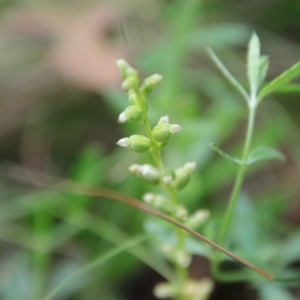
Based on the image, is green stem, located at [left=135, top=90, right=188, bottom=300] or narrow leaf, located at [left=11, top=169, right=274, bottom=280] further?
narrow leaf, located at [left=11, top=169, right=274, bottom=280]

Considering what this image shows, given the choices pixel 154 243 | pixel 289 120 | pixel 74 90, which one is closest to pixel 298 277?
pixel 154 243

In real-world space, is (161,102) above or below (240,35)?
below

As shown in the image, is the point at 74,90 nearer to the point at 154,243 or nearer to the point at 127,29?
the point at 127,29

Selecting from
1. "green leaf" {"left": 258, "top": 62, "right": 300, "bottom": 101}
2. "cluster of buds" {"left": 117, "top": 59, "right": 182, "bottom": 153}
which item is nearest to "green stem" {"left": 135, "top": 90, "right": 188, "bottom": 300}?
"cluster of buds" {"left": 117, "top": 59, "right": 182, "bottom": 153}

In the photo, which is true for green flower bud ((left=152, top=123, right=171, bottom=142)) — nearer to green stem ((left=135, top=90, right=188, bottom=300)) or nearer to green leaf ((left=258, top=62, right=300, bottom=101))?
green stem ((left=135, top=90, right=188, bottom=300))

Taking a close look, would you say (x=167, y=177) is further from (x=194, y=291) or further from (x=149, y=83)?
(x=194, y=291)

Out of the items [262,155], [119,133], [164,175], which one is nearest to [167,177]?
[164,175]

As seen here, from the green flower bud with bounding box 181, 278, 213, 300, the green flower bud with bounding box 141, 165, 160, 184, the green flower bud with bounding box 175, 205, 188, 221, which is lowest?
the green flower bud with bounding box 181, 278, 213, 300
